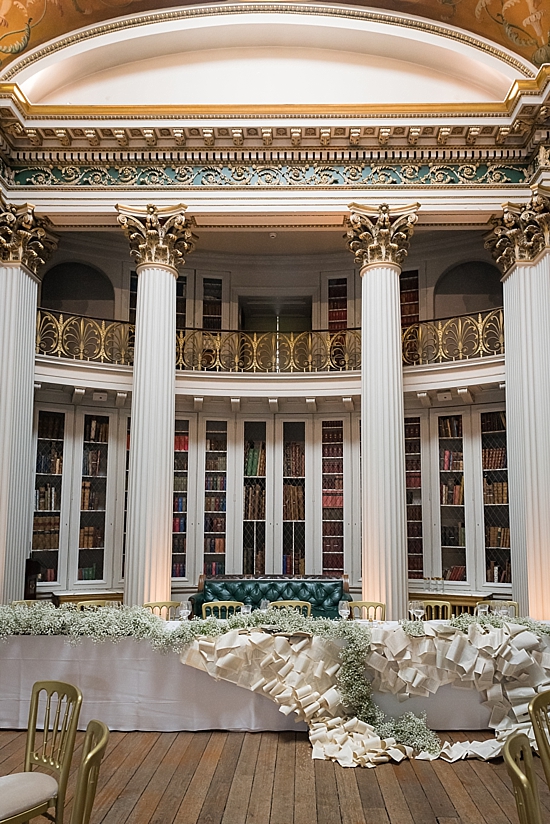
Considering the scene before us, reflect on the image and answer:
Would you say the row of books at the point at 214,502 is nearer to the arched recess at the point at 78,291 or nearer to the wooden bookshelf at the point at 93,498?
the wooden bookshelf at the point at 93,498

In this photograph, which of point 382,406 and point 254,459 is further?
point 254,459

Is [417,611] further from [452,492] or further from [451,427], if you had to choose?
[451,427]

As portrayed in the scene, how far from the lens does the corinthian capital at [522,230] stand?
8523mm

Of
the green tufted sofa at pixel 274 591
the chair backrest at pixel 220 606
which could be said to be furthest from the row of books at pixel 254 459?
the chair backrest at pixel 220 606

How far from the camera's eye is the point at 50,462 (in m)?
10.4

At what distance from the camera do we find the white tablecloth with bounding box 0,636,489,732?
5590 mm

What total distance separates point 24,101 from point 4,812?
308 inches

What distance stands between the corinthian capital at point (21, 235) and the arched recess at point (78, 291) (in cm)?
241

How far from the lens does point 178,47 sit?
9.32m

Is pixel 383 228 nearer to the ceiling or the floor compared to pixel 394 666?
nearer to the ceiling

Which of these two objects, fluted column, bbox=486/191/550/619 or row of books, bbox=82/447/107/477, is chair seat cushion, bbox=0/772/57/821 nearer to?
fluted column, bbox=486/191/550/619

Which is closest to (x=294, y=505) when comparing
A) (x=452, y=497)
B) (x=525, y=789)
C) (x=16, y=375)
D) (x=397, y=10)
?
(x=452, y=497)

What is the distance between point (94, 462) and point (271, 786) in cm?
689

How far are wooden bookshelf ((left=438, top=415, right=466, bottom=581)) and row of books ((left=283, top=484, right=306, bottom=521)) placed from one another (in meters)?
2.09
